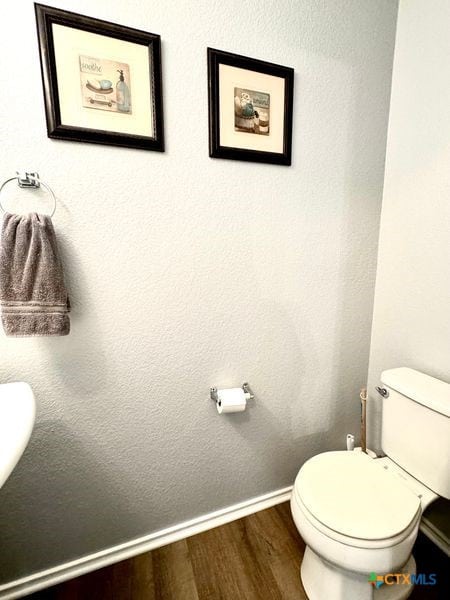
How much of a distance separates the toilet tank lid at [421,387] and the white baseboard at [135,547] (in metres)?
0.81

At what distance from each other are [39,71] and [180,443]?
4.57 ft

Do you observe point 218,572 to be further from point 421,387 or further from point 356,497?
point 421,387

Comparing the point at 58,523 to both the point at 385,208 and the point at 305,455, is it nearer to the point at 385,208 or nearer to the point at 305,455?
the point at 305,455

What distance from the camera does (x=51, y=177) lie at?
882 mm

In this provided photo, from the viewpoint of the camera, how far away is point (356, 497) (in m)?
0.95

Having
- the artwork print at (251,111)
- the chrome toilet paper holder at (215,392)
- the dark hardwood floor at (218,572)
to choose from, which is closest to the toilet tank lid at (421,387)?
the chrome toilet paper holder at (215,392)

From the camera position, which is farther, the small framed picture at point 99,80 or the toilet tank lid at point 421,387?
the toilet tank lid at point 421,387

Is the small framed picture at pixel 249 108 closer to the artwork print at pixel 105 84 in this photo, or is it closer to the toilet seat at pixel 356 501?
the artwork print at pixel 105 84

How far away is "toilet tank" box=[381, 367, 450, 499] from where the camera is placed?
1001 millimetres

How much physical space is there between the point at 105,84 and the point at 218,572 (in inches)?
72.7

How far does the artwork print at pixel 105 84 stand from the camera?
0.87 metres

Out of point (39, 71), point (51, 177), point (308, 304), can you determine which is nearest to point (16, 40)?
point (39, 71)

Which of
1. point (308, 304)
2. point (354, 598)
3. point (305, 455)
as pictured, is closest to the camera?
point (354, 598)

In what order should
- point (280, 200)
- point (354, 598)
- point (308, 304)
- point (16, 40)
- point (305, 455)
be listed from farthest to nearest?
point (305, 455)
point (308, 304)
point (280, 200)
point (354, 598)
point (16, 40)
